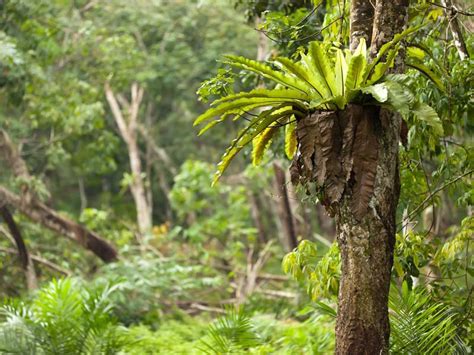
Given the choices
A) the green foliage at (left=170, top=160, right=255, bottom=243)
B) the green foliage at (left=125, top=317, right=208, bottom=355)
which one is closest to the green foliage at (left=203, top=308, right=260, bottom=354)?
the green foliage at (left=125, top=317, right=208, bottom=355)

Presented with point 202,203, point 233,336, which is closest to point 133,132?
point 202,203

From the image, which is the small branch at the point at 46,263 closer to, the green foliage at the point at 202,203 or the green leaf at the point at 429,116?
the green foliage at the point at 202,203

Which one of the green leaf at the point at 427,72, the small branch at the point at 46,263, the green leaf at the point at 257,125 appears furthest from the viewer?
the small branch at the point at 46,263

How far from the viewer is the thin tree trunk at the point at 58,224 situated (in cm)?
1122

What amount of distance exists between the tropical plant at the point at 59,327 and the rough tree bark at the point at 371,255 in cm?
332

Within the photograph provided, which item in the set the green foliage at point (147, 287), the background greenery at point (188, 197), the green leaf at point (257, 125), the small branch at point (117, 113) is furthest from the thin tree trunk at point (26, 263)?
the small branch at point (117, 113)

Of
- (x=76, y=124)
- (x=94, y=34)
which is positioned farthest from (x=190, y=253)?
(x=94, y=34)

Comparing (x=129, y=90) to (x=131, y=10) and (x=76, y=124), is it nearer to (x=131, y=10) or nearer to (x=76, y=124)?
(x=131, y=10)

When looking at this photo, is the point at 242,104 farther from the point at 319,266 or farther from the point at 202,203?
the point at 202,203

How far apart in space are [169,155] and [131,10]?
6.61m

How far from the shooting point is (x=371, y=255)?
12.6ft

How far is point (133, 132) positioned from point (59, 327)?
14.3m

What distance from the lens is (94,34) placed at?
13234 millimetres

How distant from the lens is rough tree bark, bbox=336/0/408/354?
3801 mm
